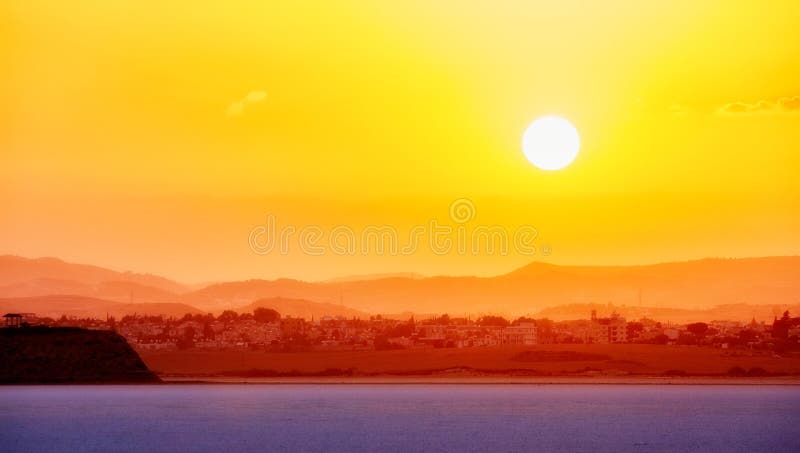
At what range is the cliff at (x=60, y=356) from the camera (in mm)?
171125

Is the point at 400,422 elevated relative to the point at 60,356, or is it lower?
lower

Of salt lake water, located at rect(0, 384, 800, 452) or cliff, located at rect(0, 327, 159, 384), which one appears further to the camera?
cliff, located at rect(0, 327, 159, 384)

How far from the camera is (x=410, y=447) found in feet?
326

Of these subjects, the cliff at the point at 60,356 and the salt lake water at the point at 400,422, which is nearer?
the salt lake water at the point at 400,422

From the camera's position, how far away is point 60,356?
172 meters

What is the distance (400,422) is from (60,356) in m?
66.0

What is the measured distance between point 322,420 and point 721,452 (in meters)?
44.5

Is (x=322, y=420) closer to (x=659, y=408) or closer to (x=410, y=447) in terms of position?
(x=410, y=447)

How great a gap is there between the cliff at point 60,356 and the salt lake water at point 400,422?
3.58 metres

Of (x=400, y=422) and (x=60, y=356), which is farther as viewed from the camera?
(x=60, y=356)

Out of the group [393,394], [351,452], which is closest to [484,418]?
[351,452]

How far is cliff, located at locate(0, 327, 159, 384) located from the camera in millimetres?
171125

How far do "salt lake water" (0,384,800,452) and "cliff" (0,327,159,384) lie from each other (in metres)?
3.58

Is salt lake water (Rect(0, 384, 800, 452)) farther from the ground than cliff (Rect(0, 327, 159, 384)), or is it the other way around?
cliff (Rect(0, 327, 159, 384))
